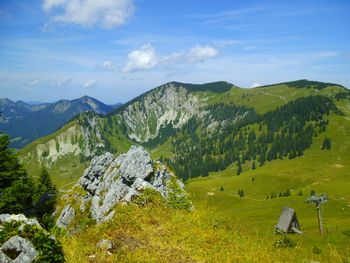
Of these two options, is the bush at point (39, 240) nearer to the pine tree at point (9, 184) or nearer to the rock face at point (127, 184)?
the rock face at point (127, 184)

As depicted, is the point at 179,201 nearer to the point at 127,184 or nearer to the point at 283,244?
the point at 283,244

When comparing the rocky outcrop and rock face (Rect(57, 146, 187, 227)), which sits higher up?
the rocky outcrop

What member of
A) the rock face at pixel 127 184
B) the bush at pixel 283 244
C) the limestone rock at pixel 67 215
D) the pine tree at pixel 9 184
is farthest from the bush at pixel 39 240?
the limestone rock at pixel 67 215

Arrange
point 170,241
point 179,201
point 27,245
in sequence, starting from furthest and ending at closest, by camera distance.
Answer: point 179,201 → point 170,241 → point 27,245

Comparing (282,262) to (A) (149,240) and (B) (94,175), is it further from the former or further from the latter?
(B) (94,175)

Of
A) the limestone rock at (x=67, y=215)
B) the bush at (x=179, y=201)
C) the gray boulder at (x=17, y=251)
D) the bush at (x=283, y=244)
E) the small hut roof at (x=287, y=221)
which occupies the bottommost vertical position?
the small hut roof at (x=287, y=221)

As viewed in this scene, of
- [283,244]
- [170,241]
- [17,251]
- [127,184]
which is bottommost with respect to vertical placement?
[283,244]

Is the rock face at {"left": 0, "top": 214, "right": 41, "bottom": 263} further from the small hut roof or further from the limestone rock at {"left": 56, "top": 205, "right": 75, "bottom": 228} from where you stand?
the small hut roof

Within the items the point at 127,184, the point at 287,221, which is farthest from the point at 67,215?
the point at 287,221

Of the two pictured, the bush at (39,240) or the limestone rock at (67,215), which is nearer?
the bush at (39,240)

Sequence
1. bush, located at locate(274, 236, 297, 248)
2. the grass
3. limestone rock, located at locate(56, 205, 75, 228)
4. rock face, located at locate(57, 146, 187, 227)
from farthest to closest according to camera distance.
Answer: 1. limestone rock, located at locate(56, 205, 75, 228)
2. bush, located at locate(274, 236, 297, 248)
3. rock face, located at locate(57, 146, 187, 227)
4. the grass

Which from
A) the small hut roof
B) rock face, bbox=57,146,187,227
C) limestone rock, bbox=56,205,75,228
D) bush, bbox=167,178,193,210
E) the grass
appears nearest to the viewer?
Result: the grass

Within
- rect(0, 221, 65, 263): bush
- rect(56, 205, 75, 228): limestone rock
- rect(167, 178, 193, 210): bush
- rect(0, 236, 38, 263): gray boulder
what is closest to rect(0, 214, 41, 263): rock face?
rect(0, 236, 38, 263): gray boulder

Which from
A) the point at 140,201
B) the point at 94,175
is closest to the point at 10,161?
the point at 94,175
